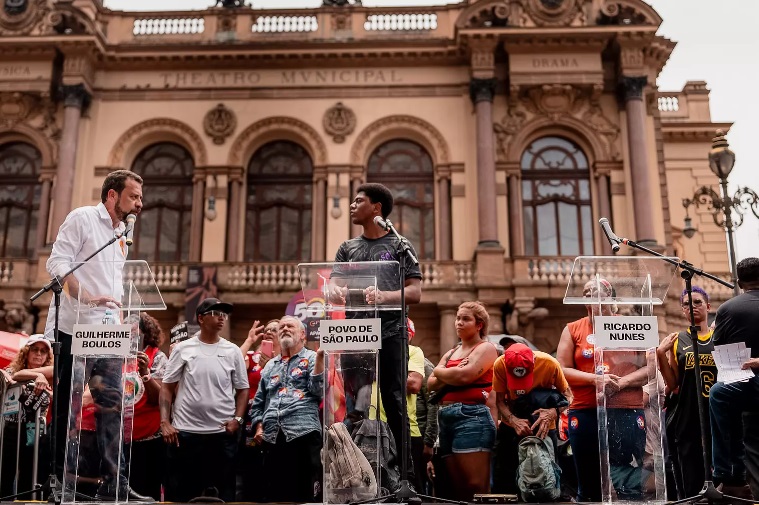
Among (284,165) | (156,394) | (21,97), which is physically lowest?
(156,394)

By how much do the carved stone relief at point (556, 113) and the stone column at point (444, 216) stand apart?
1590mm

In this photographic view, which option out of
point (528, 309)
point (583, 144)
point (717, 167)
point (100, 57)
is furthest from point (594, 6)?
point (100, 57)

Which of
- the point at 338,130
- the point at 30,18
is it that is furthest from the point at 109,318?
the point at 30,18

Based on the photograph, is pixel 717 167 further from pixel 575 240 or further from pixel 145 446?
pixel 145 446

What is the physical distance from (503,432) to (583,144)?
606 inches

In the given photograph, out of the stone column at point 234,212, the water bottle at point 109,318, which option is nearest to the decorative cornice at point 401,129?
the stone column at point 234,212

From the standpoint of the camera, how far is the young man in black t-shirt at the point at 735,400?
5.13 meters

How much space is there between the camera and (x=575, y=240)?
65.0 feet

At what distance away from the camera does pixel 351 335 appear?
4910 millimetres

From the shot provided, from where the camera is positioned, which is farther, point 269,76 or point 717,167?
point 269,76

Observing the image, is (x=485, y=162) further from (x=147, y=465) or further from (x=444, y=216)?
(x=147, y=465)

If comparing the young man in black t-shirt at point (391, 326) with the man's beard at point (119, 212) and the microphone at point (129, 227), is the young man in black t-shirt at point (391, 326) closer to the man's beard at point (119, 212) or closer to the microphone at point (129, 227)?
the microphone at point (129, 227)

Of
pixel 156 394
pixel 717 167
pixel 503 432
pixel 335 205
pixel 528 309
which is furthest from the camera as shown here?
pixel 335 205

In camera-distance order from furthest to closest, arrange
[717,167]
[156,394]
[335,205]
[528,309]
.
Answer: [335,205]
[528,309]
[717,167]
[156,394]
